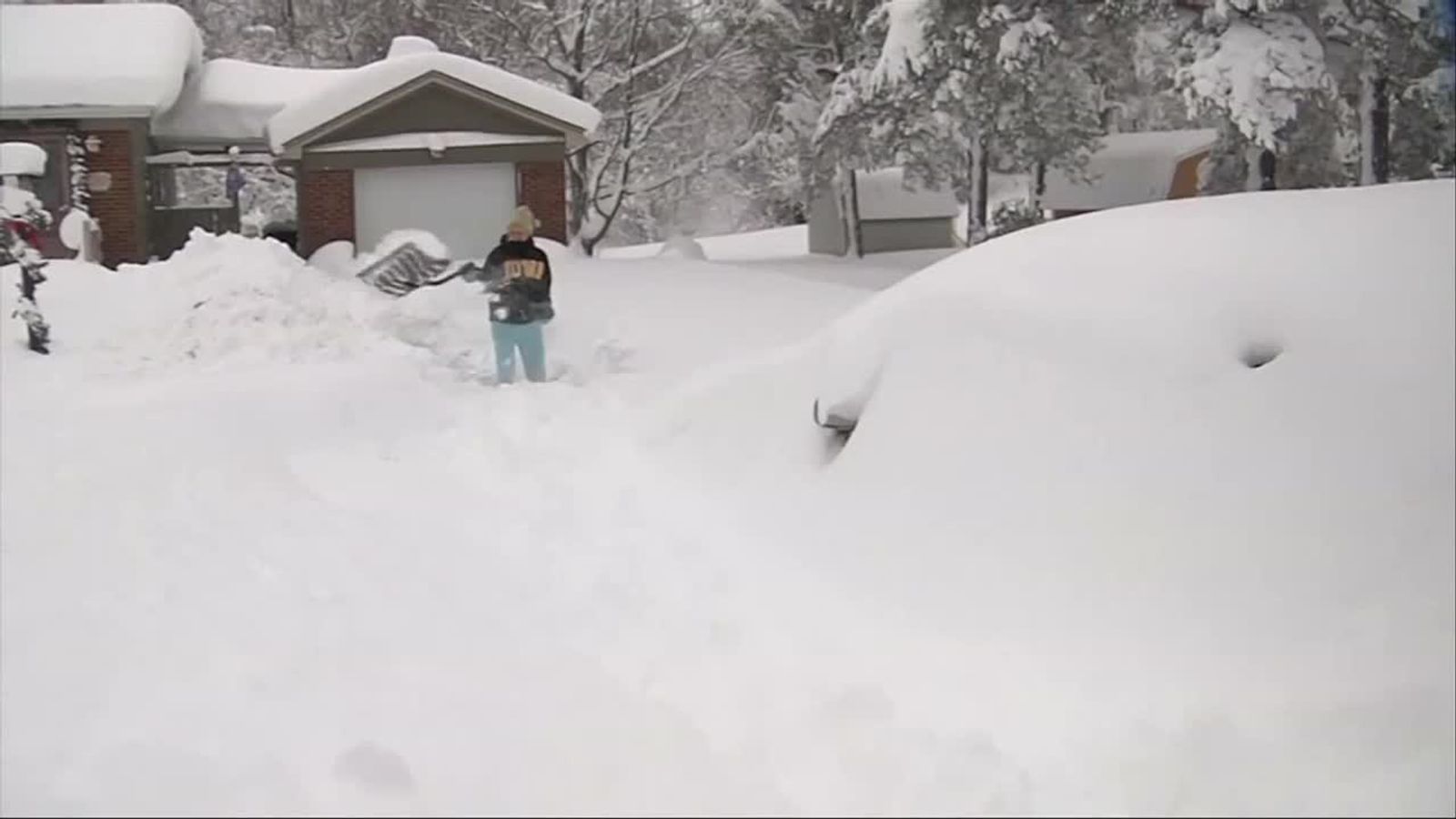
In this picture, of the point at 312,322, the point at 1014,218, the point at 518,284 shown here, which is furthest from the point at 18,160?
the point at 1014,218

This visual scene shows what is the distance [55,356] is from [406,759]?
9.67 meters

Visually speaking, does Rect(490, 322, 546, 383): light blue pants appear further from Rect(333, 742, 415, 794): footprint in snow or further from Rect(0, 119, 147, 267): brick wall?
Rect(0, 119, 147, 267): brick wall

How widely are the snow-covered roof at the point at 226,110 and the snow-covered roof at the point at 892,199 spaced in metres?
12.4

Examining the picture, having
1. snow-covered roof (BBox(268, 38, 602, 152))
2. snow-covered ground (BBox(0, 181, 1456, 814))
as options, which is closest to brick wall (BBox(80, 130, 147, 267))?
snow-covered roof (BBox(268, 38, 602, 152))

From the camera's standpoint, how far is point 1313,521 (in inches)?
174

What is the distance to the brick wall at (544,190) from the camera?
21719 mm

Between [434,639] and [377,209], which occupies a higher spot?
[377,209]

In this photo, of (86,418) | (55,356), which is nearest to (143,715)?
(86,418)

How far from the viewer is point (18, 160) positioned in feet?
51.8

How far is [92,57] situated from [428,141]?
5.24 meters

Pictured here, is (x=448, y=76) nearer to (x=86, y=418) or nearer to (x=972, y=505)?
(x=86, y=418)

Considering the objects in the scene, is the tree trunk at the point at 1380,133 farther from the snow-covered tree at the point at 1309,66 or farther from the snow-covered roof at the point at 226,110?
the snow-covered roof at the point at 226,110

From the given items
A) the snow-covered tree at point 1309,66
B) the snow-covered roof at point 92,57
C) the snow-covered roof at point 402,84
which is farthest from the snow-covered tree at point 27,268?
the snow-covered tree at point 1309,66

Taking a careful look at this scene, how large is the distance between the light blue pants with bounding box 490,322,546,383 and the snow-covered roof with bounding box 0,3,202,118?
12.0 m
